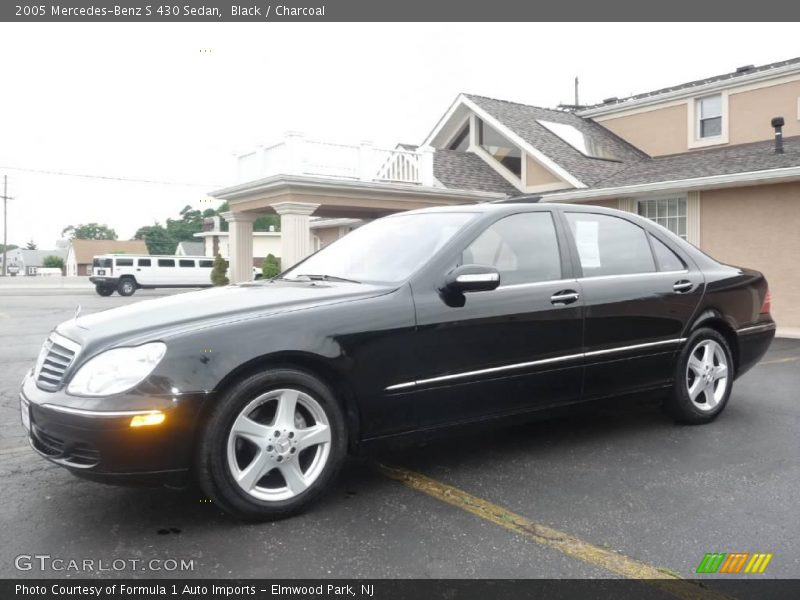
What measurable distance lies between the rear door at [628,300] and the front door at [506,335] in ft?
0.51

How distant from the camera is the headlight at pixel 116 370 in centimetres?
306

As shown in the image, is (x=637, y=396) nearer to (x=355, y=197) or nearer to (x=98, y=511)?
(x=98, y=511)

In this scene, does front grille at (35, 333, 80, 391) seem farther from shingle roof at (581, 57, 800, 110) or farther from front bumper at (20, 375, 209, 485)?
shingle roof at (581, 57, 800, 110)

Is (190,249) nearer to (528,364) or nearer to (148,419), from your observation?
(528,364)

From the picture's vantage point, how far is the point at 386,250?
4.27m

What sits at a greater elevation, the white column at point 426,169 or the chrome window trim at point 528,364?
the white column at point 426,169

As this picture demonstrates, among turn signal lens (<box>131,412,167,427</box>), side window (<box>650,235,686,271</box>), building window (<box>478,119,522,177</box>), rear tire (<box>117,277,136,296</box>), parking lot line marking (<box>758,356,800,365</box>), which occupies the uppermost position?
building window (<box>478,119,522,177</box>)

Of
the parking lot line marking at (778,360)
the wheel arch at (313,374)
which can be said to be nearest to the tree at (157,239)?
the parking lot line marking at (778,360)

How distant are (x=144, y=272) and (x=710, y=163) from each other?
2489 centimetres

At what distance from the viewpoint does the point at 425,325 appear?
12.1ft

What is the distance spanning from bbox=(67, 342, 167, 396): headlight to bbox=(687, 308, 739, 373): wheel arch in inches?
140

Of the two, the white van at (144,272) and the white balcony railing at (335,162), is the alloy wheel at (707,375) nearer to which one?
the white balcony railing at (335,162)

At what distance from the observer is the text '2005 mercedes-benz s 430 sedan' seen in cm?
309

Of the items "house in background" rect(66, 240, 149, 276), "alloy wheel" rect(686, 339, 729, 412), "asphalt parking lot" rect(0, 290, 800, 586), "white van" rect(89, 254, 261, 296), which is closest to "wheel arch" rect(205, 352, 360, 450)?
"asphalt parking lot" rect(0, 290, 800, 586)
